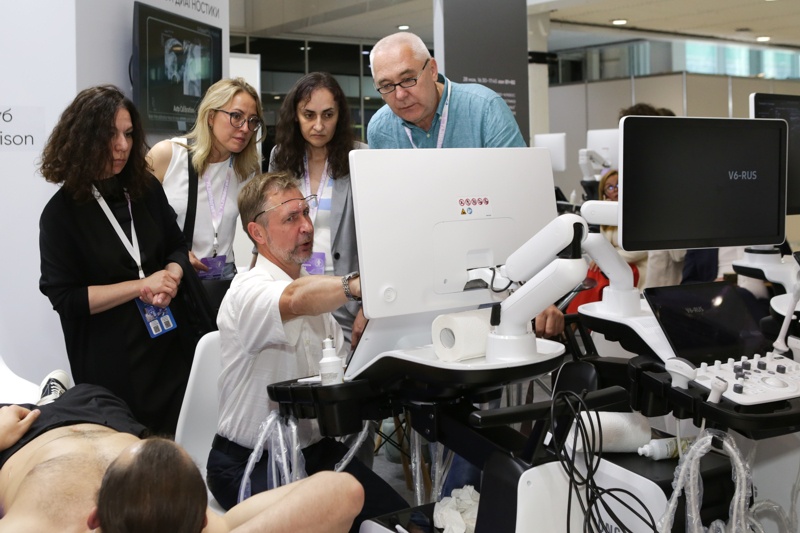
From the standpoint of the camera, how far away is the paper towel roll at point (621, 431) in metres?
1.87

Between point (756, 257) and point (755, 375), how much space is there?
90 centimetres

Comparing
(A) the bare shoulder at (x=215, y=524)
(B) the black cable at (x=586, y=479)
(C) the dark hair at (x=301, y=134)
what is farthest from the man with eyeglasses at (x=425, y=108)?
(A) the bare shoulder at (x=215, y=524)

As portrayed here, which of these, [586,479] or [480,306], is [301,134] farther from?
[586,479]

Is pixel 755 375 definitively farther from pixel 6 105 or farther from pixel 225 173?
pixel 6 105

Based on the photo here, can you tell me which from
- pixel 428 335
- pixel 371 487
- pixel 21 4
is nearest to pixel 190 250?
pixel 21 4

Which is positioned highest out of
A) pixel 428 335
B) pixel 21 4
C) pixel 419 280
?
pixel 21 4

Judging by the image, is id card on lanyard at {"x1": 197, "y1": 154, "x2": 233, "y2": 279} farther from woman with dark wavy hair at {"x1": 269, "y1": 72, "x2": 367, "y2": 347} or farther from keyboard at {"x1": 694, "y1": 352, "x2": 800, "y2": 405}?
keyboard at {"x1": 694, "y1": 352, "x2": 800, "y2": 405}

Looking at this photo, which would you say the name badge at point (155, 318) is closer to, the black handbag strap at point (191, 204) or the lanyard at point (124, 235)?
the lanyard at point (124, 235)

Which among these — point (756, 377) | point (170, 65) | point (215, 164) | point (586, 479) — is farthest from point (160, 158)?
point (756, 377)

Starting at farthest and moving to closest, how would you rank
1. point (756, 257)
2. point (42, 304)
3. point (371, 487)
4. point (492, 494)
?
point (42, 304) < point (756, 257) < point (371, 487) < point (492, 494)

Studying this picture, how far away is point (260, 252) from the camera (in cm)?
230

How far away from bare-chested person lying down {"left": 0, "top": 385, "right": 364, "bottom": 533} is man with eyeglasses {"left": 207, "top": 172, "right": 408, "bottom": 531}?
0.79 ft

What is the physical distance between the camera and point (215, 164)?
338 cm

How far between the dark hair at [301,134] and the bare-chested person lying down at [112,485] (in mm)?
1083
